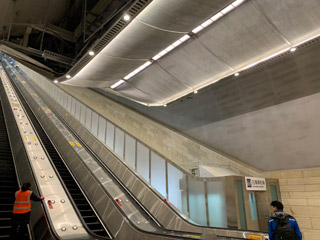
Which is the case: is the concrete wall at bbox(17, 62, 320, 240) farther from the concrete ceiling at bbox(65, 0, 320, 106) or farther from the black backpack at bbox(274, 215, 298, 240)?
the black backpack at bbox(274, 215, 298, 240)

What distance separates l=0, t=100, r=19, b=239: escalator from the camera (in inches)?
160

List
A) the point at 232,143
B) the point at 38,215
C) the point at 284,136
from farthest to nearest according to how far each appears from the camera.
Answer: the point at 232,143 → the point at 284,136 → the point at 38,215

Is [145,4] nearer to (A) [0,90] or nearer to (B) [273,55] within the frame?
(B) [273,55]

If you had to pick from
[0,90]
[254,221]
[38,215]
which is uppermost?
[0,90]

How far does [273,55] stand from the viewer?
6.59 m

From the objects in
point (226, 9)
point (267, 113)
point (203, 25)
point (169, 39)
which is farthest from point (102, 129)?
point (226, 9)

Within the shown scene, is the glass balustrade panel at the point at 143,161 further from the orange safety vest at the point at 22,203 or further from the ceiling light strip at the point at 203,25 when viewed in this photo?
the orange safety vest at the point at 22,203

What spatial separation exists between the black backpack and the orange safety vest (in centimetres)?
363

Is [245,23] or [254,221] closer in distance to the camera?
[245,23]

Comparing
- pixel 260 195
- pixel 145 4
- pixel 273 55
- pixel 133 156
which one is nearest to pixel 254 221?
pixel 260 195

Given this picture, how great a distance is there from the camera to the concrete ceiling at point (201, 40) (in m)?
5.42

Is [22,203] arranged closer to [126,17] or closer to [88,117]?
[126,17]

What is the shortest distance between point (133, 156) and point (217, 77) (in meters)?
3.81

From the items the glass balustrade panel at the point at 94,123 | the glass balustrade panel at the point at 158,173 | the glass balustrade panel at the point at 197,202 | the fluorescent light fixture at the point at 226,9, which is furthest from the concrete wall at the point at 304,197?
the glass balustrade panel at the point at 94,123
